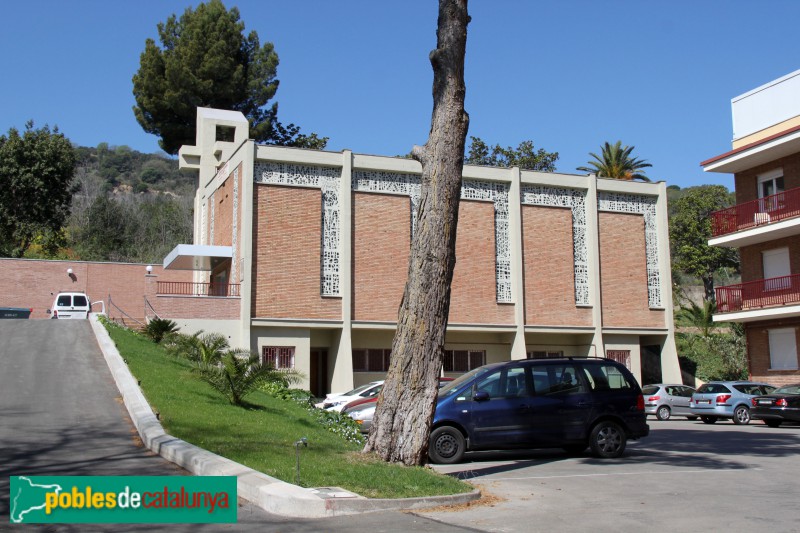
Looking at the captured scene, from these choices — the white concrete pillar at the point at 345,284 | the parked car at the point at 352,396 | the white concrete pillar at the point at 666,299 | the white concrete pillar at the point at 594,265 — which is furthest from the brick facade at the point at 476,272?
the parked car at the point at 352,396

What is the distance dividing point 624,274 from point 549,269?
400cm

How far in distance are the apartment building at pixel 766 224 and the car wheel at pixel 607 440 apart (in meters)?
18.6

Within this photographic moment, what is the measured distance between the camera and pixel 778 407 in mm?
24891

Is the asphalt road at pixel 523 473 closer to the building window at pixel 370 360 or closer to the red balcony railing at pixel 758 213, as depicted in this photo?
the red balcony railing at pixel 758 213

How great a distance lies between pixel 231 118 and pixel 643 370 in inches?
991

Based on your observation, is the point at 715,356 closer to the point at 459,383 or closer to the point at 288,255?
the point at 288,255

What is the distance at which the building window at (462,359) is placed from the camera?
36.1 meters

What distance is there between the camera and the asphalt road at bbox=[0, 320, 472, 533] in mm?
7730

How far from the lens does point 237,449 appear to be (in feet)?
36.4

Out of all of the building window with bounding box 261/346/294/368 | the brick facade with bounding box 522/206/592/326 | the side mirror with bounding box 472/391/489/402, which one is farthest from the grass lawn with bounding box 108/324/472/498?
the brick facade with bounding box 522/206/592/326

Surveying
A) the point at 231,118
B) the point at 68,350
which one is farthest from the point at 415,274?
the point at 231,118

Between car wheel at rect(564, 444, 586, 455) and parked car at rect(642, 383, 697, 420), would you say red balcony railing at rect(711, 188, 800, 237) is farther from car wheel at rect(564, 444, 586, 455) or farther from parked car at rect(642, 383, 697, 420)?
car wheel at rect(564, 444, 586, 455)

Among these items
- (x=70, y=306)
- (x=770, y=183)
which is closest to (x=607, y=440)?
(x=770, y=183)

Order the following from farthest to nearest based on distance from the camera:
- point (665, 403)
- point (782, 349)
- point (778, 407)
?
point (782, 349) < point (665, 403) < point (778, 407)
